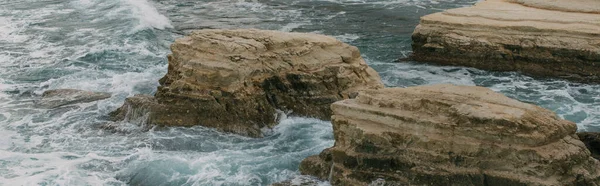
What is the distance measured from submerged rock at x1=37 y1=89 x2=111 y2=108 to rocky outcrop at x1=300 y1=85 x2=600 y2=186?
23.2 feet

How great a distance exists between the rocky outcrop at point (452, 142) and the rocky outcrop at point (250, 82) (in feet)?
10.3

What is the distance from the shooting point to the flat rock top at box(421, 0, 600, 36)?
1661cm

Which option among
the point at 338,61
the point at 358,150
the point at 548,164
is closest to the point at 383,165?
the point at 358,150

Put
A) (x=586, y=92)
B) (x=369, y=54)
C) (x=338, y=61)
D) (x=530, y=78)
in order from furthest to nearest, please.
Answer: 1. (x=369, y=54)
2. (x=530, y=78)
3. (x=586, y=92)
4. (x=338, y=61)

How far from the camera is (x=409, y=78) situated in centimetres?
1695

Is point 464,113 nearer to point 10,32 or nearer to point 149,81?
point 149,81

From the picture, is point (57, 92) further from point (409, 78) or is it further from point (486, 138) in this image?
point (486, 138)

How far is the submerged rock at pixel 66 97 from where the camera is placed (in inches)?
608

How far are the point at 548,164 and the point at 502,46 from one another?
28.2ft

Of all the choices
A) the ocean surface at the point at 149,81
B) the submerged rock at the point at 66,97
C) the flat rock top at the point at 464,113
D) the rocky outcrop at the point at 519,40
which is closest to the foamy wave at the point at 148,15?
the ocean surface at the point at 149,81

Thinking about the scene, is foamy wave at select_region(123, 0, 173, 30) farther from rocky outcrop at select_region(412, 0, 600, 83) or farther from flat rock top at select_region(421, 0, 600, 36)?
flat rock top at select_region(421, 0, 600, 36)

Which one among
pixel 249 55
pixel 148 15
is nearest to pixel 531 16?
pixel 249 55

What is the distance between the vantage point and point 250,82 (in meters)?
12.9

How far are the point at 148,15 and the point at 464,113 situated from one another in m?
17.4
